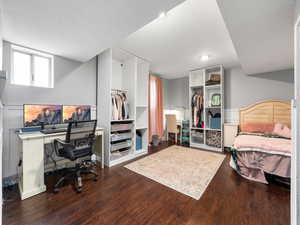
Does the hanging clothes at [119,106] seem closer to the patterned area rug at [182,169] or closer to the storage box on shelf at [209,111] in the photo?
the patterned area rug at [182,169]

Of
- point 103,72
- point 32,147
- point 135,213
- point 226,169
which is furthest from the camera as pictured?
point 103,72

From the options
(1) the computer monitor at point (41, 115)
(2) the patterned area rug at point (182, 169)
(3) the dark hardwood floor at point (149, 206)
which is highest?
(1) the computer monitor at point (41, 115)

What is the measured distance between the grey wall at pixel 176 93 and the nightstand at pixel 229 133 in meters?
1.57

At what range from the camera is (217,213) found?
139 cm

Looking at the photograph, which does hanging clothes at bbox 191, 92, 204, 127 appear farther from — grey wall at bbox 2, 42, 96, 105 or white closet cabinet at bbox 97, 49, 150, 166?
grey wall at bbox 2, 42, 96, 105

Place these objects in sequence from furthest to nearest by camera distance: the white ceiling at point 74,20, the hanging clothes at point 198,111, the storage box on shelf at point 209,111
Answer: the hanging clothes at point 198,111
the storage box on shelf at point 209,111
the white ceiling at point 74,20

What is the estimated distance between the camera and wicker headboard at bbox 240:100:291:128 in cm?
304

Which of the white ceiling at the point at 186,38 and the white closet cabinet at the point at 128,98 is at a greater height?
the white ceiling at the point at 186,38

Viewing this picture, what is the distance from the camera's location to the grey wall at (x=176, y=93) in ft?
15.7

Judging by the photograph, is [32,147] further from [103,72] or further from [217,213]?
[217,213]

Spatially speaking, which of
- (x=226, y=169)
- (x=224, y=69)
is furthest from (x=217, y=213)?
(x=224, y=69)

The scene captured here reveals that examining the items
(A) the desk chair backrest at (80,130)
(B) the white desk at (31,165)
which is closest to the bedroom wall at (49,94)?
(B) the white desk at (31,165)

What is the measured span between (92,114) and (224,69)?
395 cm

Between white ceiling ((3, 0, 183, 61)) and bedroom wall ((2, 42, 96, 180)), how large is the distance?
52 centimetres
